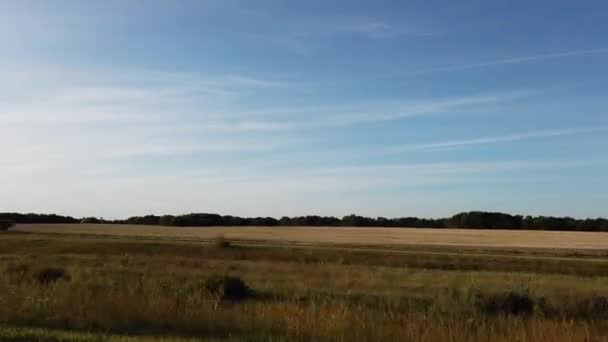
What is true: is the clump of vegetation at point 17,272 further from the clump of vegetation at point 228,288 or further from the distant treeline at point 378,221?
the distant treeline at point 378,221

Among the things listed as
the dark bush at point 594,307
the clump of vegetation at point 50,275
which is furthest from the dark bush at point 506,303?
the clump of vegetation at point 50,275

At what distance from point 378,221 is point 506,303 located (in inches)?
4243

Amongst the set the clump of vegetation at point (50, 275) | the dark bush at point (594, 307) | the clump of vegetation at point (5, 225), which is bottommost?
the dark bush at point (594, 307)

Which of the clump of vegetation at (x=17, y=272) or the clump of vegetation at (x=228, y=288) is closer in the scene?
the clump of vegetation at (x=228, y=288)

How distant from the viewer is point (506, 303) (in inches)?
779

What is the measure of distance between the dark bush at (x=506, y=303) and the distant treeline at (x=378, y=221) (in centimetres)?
9362

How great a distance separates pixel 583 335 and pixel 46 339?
8.77 metres

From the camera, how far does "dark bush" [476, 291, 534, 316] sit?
19392 mm

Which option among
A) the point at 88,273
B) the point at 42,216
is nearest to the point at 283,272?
the point at 88,273

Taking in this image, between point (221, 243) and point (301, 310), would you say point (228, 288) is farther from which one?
point (221, 243)

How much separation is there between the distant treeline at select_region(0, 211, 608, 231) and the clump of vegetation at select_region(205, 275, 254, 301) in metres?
90.5

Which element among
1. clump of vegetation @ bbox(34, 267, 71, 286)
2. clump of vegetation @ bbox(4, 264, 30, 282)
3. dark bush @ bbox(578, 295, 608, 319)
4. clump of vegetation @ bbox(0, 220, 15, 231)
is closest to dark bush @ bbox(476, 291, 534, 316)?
dark bush @ bbox(578, 295, 608, 319)

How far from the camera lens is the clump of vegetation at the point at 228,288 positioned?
65.5ft

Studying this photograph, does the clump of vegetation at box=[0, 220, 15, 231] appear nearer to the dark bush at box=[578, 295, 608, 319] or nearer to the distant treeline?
the distant treeline
